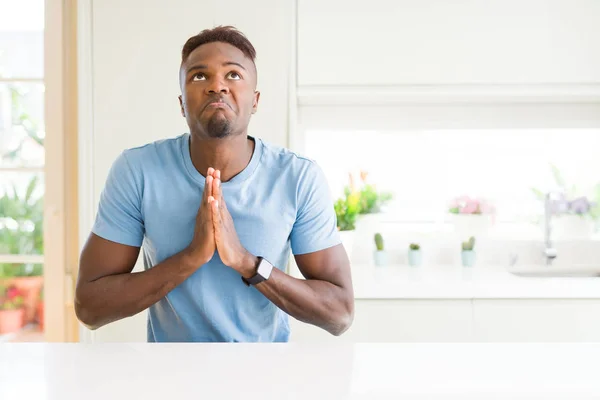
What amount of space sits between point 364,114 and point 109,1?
4.05ft

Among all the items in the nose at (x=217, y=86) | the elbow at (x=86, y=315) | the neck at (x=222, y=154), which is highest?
the nose at (x=217, y=86)

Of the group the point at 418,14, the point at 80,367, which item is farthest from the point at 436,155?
the point at 80,367

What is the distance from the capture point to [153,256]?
4.74 ft

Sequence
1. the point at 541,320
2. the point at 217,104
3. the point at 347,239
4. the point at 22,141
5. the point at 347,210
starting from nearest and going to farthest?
the point at 217,104
the point at 541,320
the point at 22,141
the point at 347,239
the point at 347,210

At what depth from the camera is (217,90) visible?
1.41m

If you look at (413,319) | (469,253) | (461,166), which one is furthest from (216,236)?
(461,166)

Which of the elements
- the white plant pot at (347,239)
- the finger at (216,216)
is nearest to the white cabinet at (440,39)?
the white plant pot at (347,239)

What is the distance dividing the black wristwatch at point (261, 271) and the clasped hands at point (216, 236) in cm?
1

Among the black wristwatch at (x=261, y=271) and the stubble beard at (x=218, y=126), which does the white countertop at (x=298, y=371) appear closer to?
the black wristwatch at (x=261, y=271)

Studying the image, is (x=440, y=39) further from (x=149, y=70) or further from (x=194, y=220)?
(x=194, y=220)

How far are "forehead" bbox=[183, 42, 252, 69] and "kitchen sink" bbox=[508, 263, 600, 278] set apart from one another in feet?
6.41

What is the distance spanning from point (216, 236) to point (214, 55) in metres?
0.46

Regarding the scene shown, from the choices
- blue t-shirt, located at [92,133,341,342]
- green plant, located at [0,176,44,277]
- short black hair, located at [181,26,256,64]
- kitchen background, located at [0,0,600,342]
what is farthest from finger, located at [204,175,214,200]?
green plant, located at [0,176,44,277]

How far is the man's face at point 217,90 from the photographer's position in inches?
55.3
